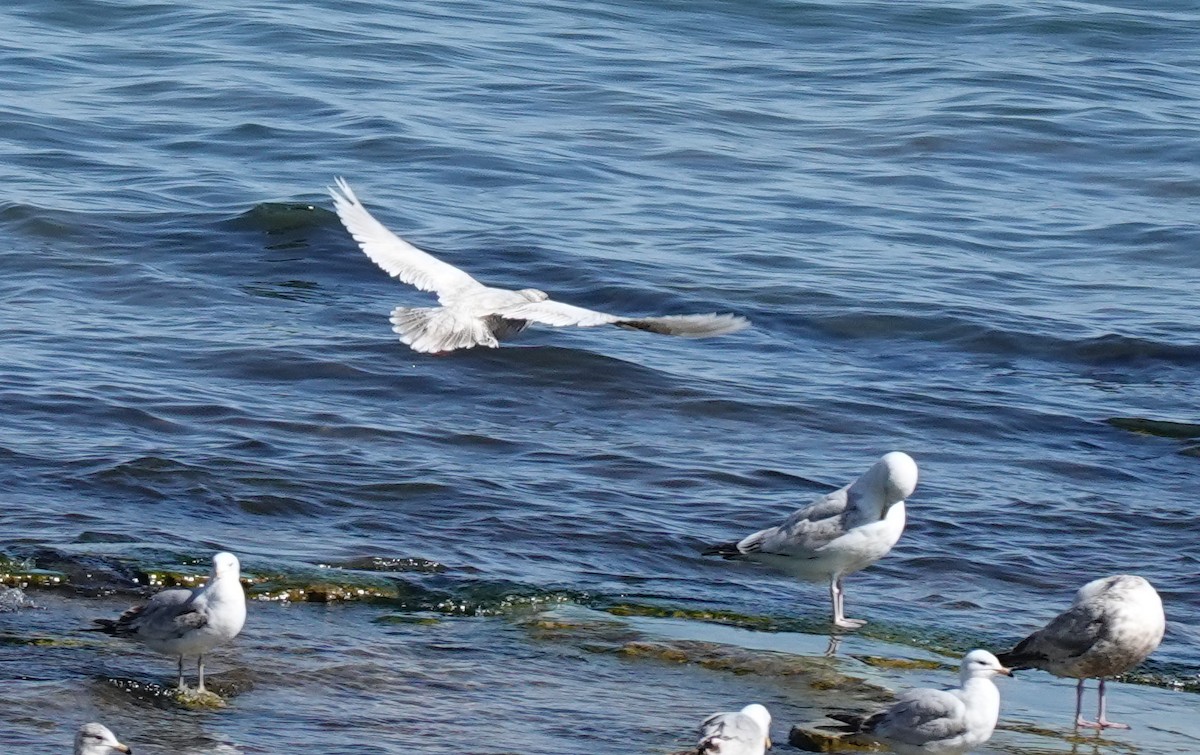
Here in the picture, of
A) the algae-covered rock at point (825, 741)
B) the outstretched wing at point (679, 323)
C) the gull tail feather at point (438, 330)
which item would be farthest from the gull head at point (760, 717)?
the gull tail feather at point (438, 330)

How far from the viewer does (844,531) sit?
8281mm

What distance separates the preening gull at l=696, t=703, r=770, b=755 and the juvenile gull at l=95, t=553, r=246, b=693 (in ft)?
5.89

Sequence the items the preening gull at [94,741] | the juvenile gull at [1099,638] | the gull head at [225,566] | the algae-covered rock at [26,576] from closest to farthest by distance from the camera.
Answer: the preening gull at [94,741] → the gull head at [225,566] → the juvenile gull at [1099,638] → the algae-covered rock at [26,576]

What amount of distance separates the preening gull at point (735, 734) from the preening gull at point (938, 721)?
54cm

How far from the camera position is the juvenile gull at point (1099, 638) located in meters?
7.32

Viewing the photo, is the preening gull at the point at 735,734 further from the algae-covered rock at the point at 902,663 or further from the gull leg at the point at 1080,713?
the algae-covered rock at the point at 902,663

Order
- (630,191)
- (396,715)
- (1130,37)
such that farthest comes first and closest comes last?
(1130,37) → (630,191) → (396,715)

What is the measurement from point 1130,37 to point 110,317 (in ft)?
52.0

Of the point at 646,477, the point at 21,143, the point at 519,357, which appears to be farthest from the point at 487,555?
the point at 21,143

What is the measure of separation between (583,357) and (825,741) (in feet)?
23.7

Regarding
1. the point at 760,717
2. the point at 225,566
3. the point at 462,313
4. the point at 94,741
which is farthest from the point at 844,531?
the point at 94,741

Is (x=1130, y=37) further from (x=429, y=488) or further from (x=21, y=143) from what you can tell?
(x=429, y=488)

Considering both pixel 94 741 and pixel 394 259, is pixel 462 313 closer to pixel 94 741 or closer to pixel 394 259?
pixel 394 259

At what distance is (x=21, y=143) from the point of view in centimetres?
1906
